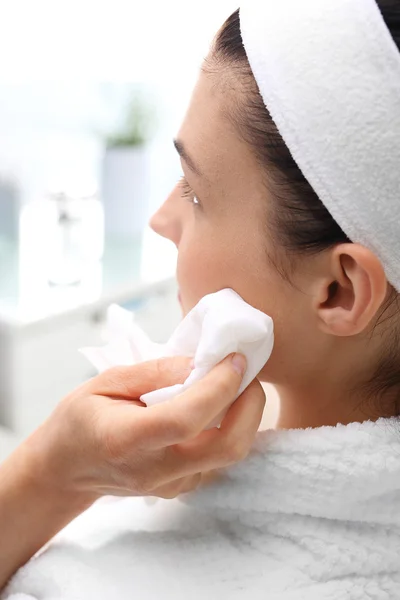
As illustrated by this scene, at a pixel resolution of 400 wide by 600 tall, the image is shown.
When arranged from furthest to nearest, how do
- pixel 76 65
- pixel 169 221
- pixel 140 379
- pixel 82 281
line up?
pixel 76 65
pixel 82 281
pixel 169 221
pixel 140 379

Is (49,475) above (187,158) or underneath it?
underneath

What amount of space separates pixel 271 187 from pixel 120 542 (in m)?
0.39

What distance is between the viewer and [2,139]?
2.02 meters

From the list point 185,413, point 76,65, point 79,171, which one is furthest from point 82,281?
point 185,413

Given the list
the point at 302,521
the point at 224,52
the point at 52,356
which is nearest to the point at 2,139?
the point at 52,356

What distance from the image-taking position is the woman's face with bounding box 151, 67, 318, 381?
0.64 metres

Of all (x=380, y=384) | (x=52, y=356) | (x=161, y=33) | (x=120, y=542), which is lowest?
(x=52, y=356)

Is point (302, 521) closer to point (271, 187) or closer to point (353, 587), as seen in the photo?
point (353, 587)

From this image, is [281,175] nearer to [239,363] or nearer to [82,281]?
[239,363]

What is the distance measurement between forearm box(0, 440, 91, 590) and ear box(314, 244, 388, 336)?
1.02 ft

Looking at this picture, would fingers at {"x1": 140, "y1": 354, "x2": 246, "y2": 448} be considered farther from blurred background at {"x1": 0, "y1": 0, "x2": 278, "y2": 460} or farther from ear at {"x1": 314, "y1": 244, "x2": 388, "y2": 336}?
blurred background at {"x1": 0, "y1": 0, "x2": 278, "y2": 460}

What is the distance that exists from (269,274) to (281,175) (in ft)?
0.31

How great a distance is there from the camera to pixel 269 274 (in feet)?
2.15

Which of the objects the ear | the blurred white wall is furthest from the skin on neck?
the blurred white wall
